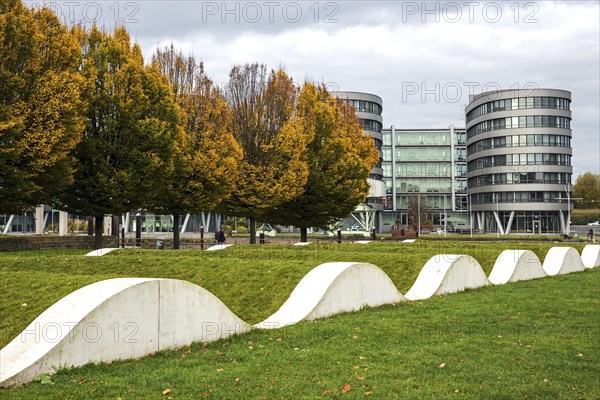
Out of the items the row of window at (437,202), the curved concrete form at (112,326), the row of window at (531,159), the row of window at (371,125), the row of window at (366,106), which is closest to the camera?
the curved concrete form at (112,326)

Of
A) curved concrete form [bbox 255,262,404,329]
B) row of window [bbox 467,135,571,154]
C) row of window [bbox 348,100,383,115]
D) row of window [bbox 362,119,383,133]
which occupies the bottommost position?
curved concrete form [bbox 255,262,404,329]

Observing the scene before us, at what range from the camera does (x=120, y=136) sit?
27469mm

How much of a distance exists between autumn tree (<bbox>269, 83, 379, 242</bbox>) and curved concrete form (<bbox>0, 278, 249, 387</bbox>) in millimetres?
27604

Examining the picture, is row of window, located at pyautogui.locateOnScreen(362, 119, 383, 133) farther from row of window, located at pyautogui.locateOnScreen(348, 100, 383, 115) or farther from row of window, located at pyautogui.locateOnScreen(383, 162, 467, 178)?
row of window, located at pyautogui.locateOnScreen(383, 162, 467, 178)

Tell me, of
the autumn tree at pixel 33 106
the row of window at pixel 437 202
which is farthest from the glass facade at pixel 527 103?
the autumn tree at pixel 33 106

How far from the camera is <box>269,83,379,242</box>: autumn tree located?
36438 millimetres

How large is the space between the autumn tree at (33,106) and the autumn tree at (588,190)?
398 ft

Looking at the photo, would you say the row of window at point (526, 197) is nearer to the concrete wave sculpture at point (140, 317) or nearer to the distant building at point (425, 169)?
the distant building at point (425, 169)

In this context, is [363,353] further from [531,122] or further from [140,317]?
[531,122]

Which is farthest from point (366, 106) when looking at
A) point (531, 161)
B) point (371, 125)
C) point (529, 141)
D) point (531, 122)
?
point (531, 161)

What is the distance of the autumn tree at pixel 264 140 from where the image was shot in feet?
111

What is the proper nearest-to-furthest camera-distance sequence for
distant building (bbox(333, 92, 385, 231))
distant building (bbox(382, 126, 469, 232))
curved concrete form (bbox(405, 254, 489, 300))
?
curved concrete form (bbox(405, 254, 489, 300)), distant building (bbox(333, 92, 385, 231)), distant building (bbox(382, 126, 469, 232))

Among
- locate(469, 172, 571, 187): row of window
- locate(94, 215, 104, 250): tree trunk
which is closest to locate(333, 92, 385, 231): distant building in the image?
locate(469, 172, 571, 187): row of window

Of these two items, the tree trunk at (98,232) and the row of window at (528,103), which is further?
the row of window at (528,103)
